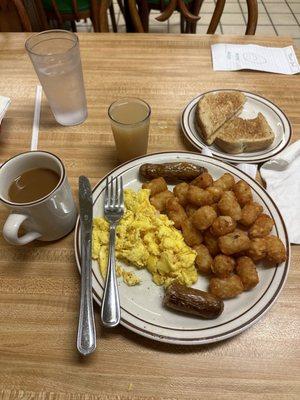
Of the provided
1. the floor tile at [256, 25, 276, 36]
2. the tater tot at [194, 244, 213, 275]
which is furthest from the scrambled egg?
the floor tile at [256, 25, 276, 36]

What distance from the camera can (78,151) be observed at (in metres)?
1.38

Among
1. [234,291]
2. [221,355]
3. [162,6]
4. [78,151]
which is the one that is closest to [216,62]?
[78,151]

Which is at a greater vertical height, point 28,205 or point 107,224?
point 28,205

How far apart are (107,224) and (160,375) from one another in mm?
466

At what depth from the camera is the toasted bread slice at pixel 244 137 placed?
1.34m

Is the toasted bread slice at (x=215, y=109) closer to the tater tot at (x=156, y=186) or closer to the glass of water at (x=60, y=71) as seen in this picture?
the tater tot at (x=156, y=186)

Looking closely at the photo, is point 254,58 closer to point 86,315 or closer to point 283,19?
point 86,315

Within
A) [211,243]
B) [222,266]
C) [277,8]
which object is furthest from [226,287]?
[277,8]

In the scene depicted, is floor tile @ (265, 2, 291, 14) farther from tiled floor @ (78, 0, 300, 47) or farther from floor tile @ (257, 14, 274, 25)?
floor tile @ (257, 14, 274, 25)

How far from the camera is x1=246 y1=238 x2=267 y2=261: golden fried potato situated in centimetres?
98

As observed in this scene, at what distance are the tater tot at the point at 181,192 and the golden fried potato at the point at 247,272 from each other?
278 mm

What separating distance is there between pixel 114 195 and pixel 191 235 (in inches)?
11.7

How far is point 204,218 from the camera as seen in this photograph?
41.1 inches

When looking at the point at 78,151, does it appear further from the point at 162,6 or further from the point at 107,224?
the point at 162,6
